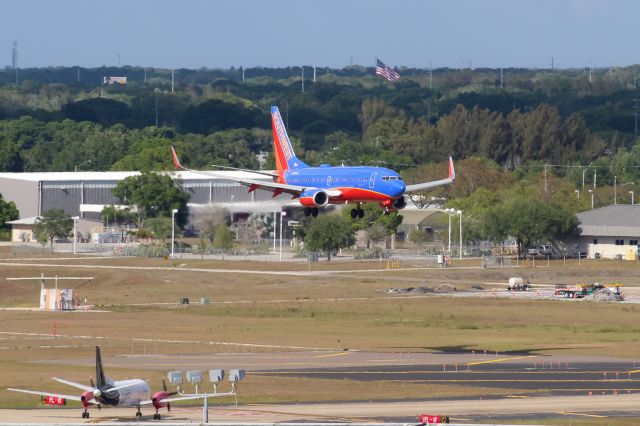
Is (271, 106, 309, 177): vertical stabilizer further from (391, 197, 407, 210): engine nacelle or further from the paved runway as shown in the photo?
the paved runway

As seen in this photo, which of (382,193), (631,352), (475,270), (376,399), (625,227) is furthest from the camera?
(625,227)

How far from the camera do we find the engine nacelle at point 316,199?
118 metres

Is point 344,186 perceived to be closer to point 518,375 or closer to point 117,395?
point 518,375

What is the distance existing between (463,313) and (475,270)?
45.9m

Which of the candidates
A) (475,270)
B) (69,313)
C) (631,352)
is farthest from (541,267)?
(631,352)

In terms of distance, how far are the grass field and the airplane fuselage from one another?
35.1 ft

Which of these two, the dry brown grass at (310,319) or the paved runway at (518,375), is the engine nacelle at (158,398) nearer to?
the dry brown grass at (310,319)

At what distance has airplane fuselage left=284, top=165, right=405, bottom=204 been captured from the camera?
11525 centimetres

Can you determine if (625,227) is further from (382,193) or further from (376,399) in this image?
(376,399)

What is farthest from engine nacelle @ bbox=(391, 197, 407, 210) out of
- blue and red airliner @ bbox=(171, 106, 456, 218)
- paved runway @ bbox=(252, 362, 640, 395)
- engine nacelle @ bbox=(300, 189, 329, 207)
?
paved runway @ bbox=(252, 362, 640, 395)

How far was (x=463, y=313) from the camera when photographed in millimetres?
136375

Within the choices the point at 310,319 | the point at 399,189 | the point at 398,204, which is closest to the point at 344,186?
the point at 398,204

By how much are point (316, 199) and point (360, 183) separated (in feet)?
12.7

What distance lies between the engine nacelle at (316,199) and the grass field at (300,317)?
1017 cm
